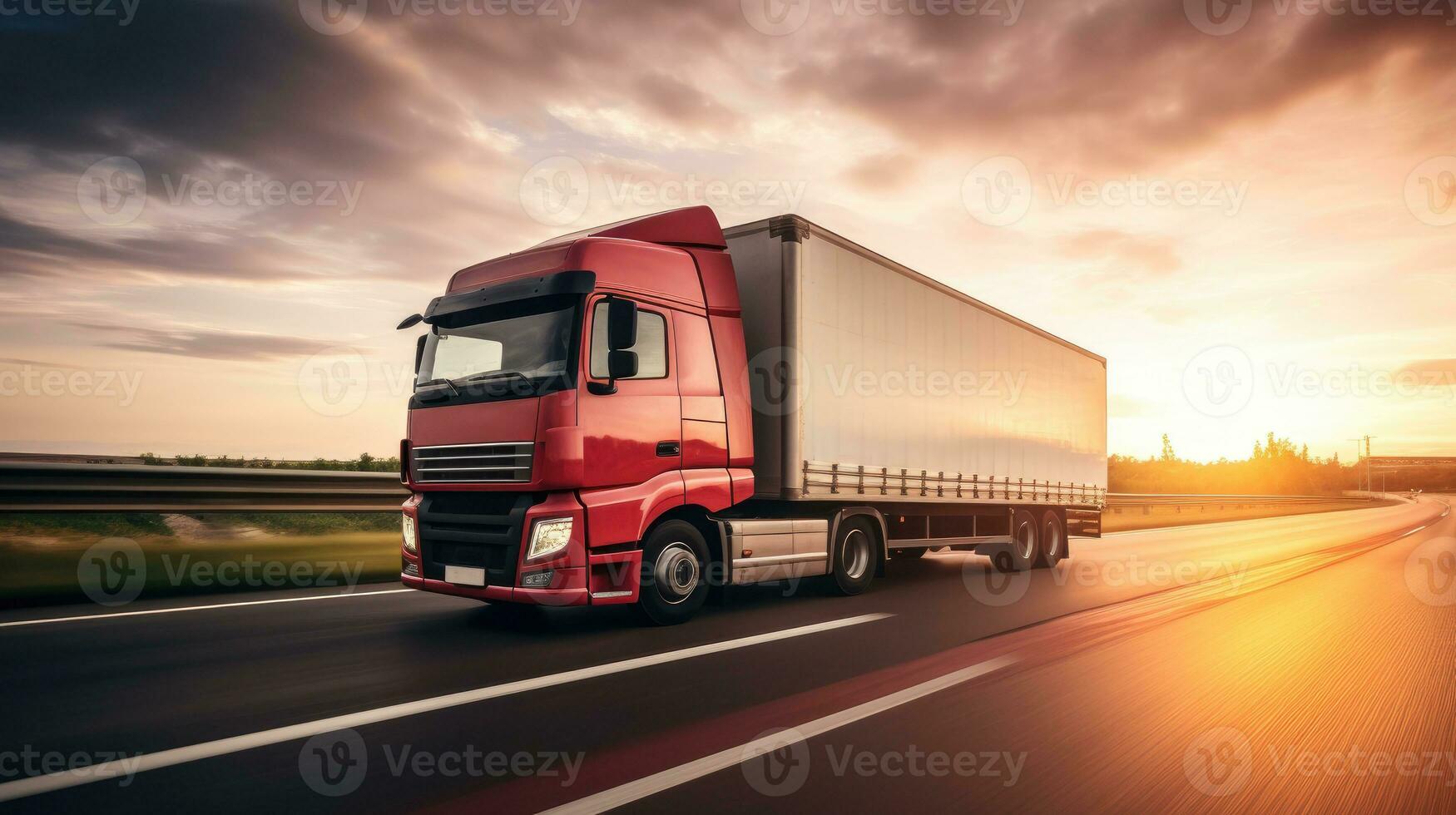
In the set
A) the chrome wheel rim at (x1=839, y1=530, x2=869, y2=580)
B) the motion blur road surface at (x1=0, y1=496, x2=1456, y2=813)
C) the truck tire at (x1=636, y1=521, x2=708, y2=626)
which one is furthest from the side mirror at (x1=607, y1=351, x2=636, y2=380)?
the chrome wheel rim at (x1=839, y1=530, x2=869, y2=580)

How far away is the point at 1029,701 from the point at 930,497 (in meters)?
5.81

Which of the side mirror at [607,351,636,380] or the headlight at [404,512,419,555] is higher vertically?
the side mirror at [607,351,636,380]

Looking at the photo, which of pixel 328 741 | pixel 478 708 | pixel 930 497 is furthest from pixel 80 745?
pixel 930 497

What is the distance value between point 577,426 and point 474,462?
1001 millimetres

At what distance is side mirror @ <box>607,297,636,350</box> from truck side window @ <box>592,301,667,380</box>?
9 centimetres

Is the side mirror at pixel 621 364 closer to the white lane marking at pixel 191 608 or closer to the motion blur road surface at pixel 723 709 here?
the motion blur road surface at pixel 723 709

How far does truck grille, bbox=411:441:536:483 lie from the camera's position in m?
6.55

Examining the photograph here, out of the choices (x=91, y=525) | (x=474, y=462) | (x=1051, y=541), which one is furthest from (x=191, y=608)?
(x=1051, y=541)

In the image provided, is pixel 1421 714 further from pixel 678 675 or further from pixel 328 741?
pixel 328 741

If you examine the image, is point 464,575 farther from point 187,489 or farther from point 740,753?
point 187,489

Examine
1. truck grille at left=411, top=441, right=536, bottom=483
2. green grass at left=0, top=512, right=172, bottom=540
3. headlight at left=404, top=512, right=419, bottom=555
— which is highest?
truck grille at left=411, top=441, right=536, bottom=483

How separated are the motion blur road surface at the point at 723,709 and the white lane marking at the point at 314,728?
0.07 feet

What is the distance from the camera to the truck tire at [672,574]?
23.1 ft

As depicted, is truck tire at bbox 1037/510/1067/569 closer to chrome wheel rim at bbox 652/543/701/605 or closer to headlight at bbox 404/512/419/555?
chrome wheel rim at bbox 652/543/701/605
